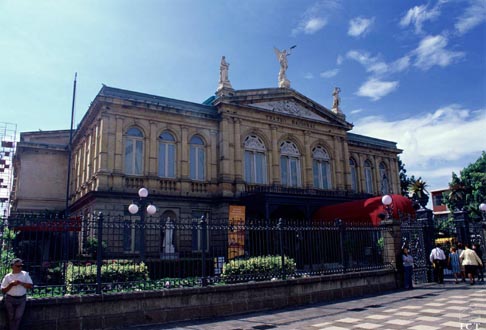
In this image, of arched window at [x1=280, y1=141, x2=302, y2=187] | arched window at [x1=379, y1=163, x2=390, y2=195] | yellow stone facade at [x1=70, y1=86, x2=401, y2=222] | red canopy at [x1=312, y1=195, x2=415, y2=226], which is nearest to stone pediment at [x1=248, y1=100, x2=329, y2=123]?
yellow stone facade at [x1=70, y1=86, x2=401, y2=222]

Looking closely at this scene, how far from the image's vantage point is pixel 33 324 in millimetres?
8047

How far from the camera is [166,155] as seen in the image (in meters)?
22.4

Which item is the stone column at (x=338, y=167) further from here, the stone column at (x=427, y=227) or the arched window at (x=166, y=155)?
the arched window at (x=166, y=155)

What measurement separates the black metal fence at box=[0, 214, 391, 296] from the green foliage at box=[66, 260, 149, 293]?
0.02 m

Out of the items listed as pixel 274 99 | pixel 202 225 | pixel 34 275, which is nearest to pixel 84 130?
pixel 274 99

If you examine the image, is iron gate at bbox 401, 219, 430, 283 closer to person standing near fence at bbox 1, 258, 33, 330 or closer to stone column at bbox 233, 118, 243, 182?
stone column at bbox 233, 118, 243, 182

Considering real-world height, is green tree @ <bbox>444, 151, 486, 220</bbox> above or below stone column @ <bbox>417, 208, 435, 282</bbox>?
above

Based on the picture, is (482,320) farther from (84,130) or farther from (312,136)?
(84,130)

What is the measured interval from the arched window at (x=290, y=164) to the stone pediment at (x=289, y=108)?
6.88 ft

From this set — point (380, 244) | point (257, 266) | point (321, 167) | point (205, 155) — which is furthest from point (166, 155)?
point (380, 244)

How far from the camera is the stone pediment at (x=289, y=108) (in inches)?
1000

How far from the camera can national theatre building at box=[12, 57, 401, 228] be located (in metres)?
20.8

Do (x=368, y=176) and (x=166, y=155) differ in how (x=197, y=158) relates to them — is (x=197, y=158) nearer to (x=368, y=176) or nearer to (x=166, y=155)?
(x=166, y=155)

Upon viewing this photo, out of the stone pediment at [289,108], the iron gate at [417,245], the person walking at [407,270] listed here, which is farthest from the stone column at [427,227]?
the stone pediment at [289,108]
